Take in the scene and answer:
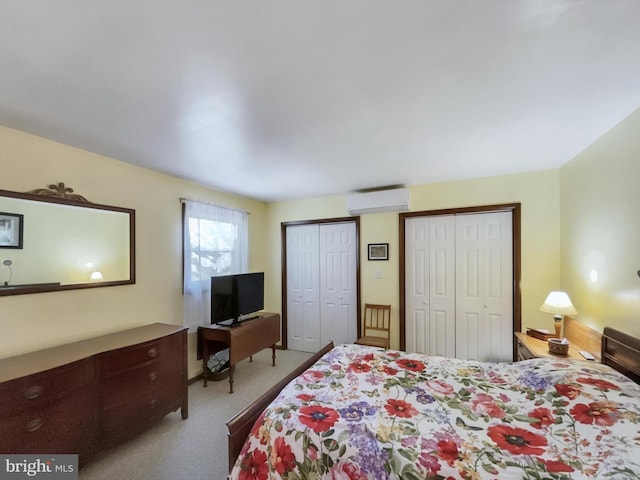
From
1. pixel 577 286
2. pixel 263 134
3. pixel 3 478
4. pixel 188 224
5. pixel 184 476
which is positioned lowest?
pixel 184 476

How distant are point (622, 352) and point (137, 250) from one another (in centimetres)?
385

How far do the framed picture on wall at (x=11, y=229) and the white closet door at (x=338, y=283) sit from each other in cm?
314

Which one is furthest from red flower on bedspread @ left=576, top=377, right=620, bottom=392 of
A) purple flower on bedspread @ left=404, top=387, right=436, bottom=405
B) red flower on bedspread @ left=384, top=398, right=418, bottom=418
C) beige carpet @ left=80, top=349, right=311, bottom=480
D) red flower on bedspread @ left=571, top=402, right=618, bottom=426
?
beige carpet @ left=80, top=349, right=311, bottom=480

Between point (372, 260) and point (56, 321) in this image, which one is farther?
point (372, 260)

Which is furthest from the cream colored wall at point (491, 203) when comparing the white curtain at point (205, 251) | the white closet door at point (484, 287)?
the white curtain at point (205, 251)

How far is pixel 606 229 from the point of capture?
2086 mm

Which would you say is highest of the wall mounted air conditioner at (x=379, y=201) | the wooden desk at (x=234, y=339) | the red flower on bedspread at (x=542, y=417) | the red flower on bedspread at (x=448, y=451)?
the wall mounted air conditioner at (x=379, y=201)

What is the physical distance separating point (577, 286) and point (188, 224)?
155 inches

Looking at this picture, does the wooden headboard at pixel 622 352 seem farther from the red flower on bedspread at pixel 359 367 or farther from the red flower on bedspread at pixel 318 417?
the red flower on bedspread at pixel 318 417

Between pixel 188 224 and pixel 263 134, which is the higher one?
pixel 263 134

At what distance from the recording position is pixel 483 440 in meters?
1.21

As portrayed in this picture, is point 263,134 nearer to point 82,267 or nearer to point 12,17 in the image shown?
point 12,17

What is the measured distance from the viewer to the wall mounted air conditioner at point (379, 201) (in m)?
3.58

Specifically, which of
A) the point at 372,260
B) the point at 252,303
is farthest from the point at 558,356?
the point at 252,303
